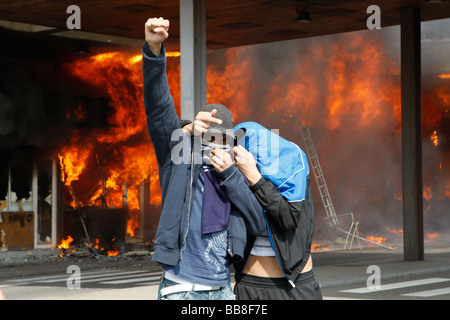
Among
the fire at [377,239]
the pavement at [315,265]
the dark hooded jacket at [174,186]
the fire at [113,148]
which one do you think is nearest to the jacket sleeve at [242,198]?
the dark hooded jacket at [174,186]

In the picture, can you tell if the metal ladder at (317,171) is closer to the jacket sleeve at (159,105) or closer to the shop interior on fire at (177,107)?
the shop interior on fire at (177,107)

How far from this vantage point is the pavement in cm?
1167

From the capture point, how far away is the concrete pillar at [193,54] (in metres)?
12.3

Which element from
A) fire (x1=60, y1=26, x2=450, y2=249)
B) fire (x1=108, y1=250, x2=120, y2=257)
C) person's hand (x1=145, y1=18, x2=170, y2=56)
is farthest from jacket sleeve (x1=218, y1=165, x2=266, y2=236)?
fire (x1=60, y1=26, x2=450, y2=249)

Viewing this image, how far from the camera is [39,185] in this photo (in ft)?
72.3

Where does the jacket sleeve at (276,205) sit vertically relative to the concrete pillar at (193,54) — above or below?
below

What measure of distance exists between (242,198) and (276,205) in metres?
0.16

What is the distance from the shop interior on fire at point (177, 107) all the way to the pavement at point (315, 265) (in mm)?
1396

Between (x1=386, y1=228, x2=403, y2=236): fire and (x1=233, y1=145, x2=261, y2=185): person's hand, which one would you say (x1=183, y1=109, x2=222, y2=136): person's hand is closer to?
(x1=233, y1=145, x2=261, y2=185): person's hand

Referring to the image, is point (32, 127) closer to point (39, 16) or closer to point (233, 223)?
point (39, 16)

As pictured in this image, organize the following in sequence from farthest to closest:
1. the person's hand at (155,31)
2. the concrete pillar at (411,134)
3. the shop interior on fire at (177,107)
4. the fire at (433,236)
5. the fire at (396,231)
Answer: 1. the fire at (396,231)
2. the fire at (433,236)
3. the shop interior on fire at (177,107)
4. the concrete pillar at (411,134)
5. the person's hand at (155,31)

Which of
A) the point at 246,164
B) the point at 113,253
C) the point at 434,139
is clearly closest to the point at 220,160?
the point at 246,164

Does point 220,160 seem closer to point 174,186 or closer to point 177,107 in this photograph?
point 174,186

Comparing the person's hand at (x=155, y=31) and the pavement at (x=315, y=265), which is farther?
the pavement at (x=315, y=265)
